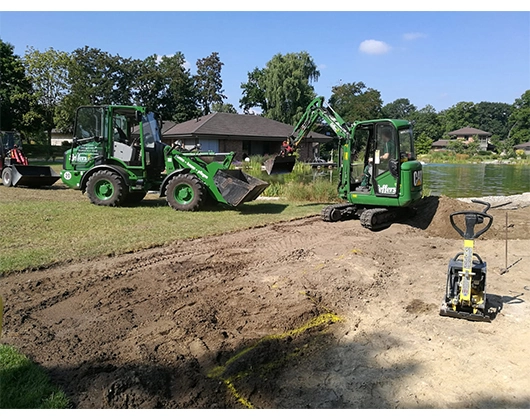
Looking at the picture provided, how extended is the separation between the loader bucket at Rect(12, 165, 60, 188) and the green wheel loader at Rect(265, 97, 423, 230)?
425 inches

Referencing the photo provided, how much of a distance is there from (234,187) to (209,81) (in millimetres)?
57278

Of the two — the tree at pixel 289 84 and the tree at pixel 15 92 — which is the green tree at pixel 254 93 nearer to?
the tree at pixel 289 84

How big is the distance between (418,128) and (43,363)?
101117mm

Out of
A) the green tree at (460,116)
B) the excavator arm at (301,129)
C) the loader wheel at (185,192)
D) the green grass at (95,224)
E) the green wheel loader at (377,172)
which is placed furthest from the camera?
the green tree at (460,116)

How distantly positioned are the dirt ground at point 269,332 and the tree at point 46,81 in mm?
34197

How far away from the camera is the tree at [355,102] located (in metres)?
59.2

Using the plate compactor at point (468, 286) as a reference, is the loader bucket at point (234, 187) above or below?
above

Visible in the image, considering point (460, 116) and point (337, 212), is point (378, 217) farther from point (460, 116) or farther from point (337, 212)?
point (460, 116)

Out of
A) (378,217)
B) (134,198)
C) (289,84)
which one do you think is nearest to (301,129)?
(378,217)

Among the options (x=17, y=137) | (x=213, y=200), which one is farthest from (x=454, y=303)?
(x=17, y=137)

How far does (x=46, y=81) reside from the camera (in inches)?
1451

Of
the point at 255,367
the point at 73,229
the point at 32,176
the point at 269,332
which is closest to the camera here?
the point at 255,367

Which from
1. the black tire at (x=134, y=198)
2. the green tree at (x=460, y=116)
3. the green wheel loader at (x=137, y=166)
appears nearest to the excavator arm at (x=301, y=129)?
the green wheel loader at (x=137, y=166)
